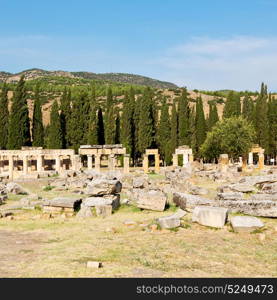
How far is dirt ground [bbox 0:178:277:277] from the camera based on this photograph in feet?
28.4

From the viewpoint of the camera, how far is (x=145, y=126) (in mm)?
54719

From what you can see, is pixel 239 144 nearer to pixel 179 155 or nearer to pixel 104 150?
pixel 179 155

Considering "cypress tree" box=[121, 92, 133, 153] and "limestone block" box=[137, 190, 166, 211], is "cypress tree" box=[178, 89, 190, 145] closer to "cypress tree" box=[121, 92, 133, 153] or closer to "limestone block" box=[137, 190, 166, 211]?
"cypress tree" box=[121, 92, 133, 153]

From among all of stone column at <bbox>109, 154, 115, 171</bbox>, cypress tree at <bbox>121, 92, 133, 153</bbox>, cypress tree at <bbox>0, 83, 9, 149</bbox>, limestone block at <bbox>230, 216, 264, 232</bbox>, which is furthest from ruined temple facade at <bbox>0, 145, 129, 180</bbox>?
limestone block at <bbox>230, 216, 264, 232</bbox>

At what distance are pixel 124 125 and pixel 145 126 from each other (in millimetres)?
2972

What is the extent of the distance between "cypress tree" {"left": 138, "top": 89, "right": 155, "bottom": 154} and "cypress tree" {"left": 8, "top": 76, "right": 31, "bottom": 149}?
14.6m

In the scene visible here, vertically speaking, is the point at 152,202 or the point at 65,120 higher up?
the point at 65,120

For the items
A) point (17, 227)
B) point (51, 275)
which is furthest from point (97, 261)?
point (17, 227)

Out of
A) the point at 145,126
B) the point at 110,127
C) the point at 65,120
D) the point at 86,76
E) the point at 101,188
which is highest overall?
the point at 86,76

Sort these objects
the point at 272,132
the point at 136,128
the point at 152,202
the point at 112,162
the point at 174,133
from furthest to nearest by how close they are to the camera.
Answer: the point at 272,132, the point at 174,133, the point at 136,128, the point at 112,162, the point at 152,202

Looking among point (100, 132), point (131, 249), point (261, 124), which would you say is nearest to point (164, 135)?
point (100, 132)

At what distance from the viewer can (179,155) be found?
55.2 meters

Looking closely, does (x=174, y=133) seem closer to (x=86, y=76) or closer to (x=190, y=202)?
(x=190, y=202)
